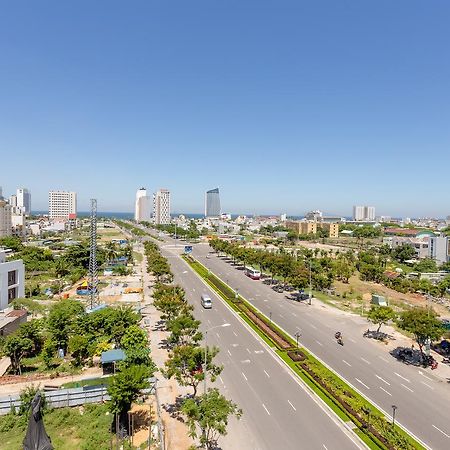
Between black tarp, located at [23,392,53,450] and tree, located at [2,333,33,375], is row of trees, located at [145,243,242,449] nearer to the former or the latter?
black tarp, located at [23,392,53,450]

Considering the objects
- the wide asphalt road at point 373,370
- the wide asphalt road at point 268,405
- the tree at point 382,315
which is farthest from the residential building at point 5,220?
the tree at point 382,315

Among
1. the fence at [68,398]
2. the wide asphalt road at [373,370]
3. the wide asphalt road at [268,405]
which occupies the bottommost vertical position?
the wide asphalt road at [373,370]

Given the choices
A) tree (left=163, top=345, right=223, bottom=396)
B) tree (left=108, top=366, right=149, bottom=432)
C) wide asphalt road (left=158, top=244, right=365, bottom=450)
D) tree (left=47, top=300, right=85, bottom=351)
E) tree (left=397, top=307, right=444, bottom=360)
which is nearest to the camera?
tree (left=108, top=366, right=149, bottom=432)

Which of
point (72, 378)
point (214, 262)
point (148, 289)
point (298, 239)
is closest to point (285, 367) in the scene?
point (72, 378)

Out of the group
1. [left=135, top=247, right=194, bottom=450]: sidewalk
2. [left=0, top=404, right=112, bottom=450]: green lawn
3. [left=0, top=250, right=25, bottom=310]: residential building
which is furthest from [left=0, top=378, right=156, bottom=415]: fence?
[left=0, top=250, right=25, bottom=310]: residential building

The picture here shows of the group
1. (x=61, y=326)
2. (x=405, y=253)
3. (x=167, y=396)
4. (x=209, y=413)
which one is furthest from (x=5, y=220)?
(x=405, y=253)

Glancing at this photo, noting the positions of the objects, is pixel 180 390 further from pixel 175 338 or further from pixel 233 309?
pixel 233 309

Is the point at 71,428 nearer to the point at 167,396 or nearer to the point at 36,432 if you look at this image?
the point at 167,396

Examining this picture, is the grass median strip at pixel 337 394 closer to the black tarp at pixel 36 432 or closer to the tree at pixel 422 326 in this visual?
the tree at pixel 422 326
